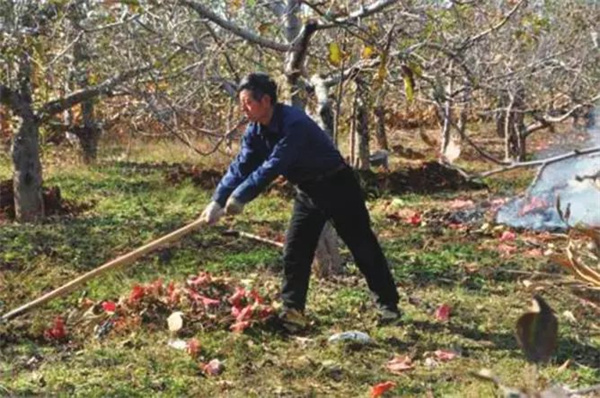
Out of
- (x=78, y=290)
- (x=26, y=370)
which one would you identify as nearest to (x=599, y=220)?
(x=78, y=290)

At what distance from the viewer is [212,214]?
5.15 metres

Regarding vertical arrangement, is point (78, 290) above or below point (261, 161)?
below

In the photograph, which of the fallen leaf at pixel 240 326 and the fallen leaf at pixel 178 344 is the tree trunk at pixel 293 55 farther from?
the fallen leaf at pixel 178 344

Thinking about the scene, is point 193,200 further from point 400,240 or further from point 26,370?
point 26,370

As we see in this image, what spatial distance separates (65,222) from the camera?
32.6 feet

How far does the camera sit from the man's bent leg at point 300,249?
5535 mm

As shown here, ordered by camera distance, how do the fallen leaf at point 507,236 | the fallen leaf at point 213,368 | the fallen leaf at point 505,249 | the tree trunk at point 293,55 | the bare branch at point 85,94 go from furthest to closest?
the fallen leaf at point 507,236
the bare branch at point 85,94
the fallen leaf at point 505,249
the tree trunk at point 293,55
the fallen leaf at point 213,368

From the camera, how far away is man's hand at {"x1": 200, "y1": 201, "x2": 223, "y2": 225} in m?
5.12

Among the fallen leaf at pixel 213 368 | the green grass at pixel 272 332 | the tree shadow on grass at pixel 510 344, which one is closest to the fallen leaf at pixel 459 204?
the green grass at pixel 272 332

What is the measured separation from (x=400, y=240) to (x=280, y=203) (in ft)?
9.42

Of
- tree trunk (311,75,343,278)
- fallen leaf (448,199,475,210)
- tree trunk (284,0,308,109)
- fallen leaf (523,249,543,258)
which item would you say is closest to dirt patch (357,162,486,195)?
fallen leaf (448,199,475,210)

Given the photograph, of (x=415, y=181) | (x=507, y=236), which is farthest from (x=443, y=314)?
(x=415, y=181)

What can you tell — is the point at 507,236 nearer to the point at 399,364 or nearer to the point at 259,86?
the point at 399,364

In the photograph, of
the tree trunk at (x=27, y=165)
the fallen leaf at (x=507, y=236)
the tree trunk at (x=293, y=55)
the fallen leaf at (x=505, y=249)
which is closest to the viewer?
the tree trunk at (x=293, y=55)
